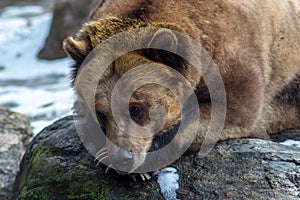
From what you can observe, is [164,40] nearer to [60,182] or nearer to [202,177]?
[202,177]

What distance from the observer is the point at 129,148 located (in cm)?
352

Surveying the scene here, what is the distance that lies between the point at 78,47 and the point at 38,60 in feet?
32.4

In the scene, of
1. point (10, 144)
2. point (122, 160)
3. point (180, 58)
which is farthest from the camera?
point (10, 144)

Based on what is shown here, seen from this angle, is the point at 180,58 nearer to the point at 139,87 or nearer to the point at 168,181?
the point at 139,87

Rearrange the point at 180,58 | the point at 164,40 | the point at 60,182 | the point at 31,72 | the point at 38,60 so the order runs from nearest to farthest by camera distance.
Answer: the point at 164,40 → the point at 180,58 → the point at 60,182 → the point at 31,72 → the point at 38,60

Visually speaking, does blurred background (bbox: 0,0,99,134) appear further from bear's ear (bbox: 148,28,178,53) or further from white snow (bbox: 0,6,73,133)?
bear's ear (bbox: 148,28,178,53)

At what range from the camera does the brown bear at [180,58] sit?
3625 millimetres

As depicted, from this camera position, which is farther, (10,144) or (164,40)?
(10,144)

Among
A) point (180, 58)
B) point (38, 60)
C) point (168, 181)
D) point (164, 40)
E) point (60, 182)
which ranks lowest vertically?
point (38, 60)

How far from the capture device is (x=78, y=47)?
3.83 metres

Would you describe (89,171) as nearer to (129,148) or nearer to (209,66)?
(129,148)

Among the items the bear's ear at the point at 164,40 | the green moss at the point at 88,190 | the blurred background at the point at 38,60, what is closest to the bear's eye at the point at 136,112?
the bear's ear at the point at 164,40

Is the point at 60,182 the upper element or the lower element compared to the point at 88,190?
lower

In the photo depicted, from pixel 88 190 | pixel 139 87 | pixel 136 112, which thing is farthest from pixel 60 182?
pixel 139 87
